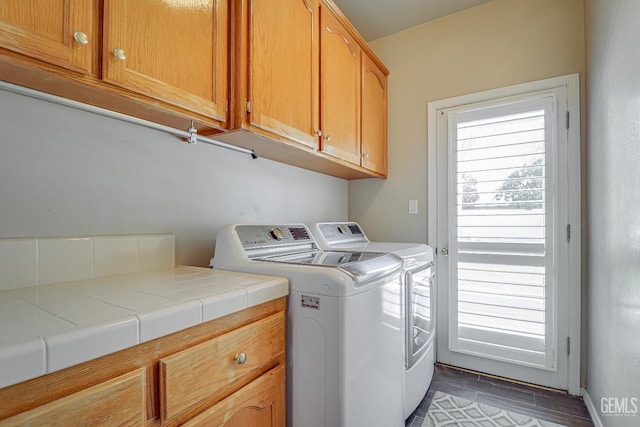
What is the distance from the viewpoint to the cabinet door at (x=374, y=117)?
2188 millimetres

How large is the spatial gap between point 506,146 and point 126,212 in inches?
87.1

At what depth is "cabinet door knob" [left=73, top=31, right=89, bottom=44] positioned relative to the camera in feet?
2.69

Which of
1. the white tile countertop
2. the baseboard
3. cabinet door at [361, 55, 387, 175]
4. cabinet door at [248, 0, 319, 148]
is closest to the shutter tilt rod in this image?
cabinet door at [248, 0, 319, 148]

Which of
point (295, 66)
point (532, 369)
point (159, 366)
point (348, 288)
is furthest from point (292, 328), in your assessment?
point (532, 369)

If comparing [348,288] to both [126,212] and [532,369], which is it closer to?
[126,212]

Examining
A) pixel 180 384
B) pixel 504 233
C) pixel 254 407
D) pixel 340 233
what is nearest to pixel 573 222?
pixel 504 233

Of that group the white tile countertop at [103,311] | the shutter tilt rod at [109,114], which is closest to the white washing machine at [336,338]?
the white tile countertop at [103,311]

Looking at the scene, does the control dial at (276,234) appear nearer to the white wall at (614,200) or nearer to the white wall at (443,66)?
the white wall at (443,66)

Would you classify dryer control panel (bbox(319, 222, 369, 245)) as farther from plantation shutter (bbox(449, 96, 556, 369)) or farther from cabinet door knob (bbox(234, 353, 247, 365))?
cabinet door knob (bbox(234, 353, 247, 365))

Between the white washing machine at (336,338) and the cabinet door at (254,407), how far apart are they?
0.20 feet

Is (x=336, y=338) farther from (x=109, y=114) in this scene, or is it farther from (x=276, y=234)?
(x=109, y=114)

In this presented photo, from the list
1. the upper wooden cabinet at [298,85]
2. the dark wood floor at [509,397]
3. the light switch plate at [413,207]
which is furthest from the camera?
the light switch plate at [413,207]

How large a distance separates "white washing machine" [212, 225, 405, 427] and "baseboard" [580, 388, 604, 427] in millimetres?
1153

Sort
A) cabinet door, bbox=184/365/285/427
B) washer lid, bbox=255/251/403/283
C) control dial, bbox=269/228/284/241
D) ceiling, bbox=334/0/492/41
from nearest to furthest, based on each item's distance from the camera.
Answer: cabinet door, bbox=184/365/285/427 < washer lid, bbox=255/251/403/283 < control dial, bbox=269/228/284/241 < ceiling, bbox=334/0/492/41
